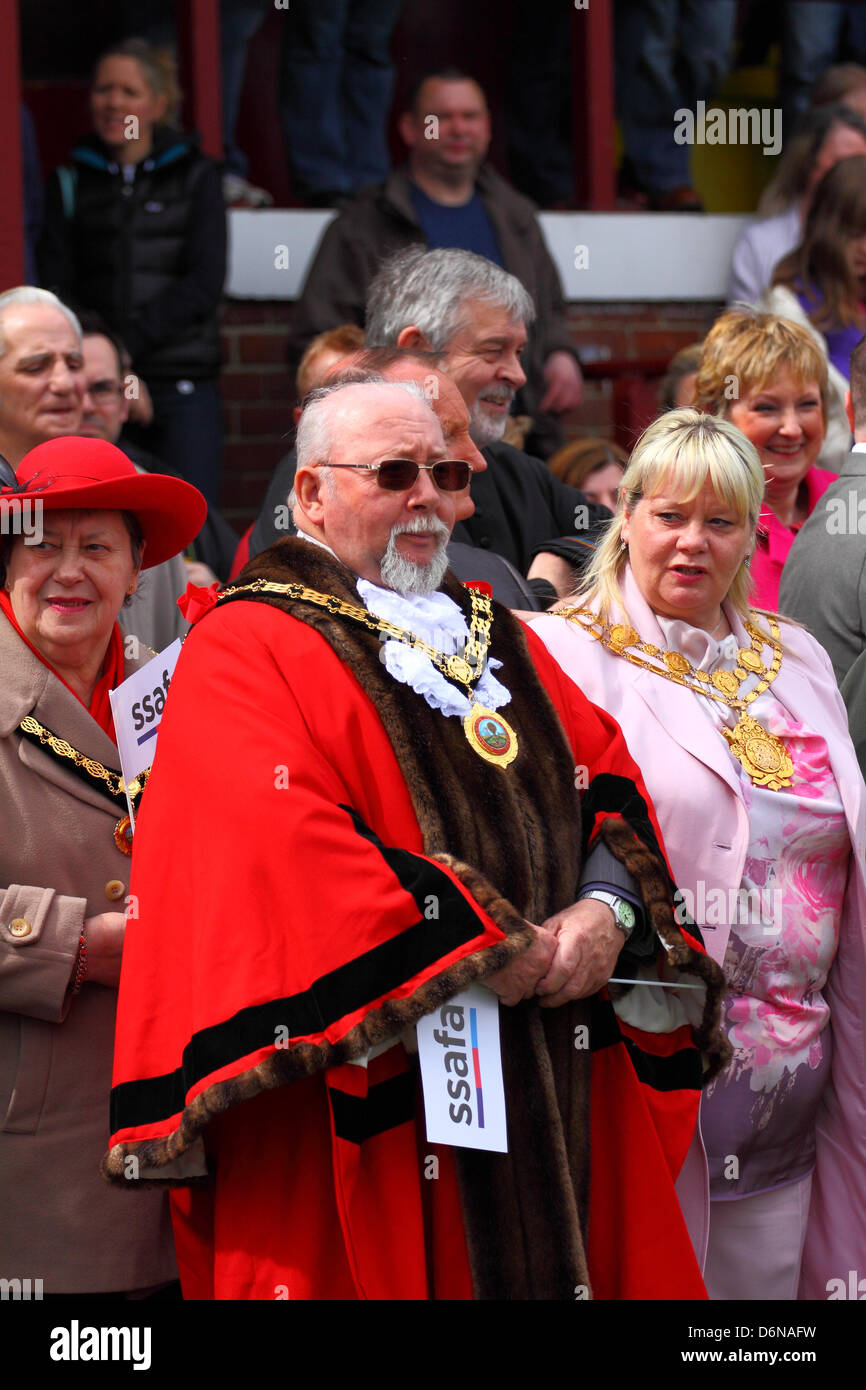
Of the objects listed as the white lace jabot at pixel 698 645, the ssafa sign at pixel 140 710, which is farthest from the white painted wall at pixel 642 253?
the ssafa sign at pixel 140 710

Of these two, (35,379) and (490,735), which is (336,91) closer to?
(35,379)

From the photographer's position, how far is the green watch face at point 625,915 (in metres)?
3.05

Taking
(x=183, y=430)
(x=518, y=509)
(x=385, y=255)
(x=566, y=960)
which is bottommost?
(x=566, y=960)

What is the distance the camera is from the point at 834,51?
9297 mm

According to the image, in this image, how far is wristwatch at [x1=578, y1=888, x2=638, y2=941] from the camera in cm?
305

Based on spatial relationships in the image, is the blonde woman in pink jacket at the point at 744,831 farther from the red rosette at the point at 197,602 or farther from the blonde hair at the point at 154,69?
the blonde hair at the point at 154,69

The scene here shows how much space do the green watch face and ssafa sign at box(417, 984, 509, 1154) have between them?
0.32 meters

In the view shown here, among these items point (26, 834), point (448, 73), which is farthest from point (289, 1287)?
point (448, 73)

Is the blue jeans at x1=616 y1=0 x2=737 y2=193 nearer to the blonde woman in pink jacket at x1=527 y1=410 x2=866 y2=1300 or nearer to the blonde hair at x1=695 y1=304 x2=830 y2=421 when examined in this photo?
the blonde hair at x1=695 y1=304 x2=830 y2=421

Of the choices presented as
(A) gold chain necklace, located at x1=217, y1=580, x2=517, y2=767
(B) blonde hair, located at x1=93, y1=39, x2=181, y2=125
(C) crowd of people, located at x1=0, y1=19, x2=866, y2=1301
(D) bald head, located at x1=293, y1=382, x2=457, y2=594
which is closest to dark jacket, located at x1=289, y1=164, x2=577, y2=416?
(B) blonde hair, located at x1=93, y1=39, x2=181, y2=125

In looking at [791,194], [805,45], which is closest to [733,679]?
[791,194]

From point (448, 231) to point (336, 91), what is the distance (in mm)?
1590

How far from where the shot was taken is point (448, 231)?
6832mm

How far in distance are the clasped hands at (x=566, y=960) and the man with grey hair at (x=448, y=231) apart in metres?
4.04
